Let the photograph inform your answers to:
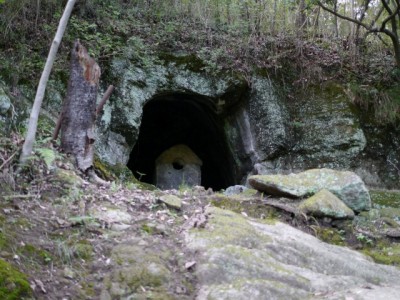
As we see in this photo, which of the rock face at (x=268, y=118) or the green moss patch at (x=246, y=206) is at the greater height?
the rock face at (x=268, y=118)

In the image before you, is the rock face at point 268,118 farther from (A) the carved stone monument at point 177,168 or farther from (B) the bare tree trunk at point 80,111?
(B) the bare tree trunk at point 80,111

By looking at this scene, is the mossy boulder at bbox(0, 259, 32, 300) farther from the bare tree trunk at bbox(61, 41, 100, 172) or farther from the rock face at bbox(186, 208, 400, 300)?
the bare tree trunk at bbox(61, 41, 100, 172)

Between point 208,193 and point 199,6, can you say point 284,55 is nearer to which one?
point 199,6

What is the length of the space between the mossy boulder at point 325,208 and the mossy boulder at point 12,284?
3.87 m

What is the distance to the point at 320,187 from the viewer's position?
665 centimetres


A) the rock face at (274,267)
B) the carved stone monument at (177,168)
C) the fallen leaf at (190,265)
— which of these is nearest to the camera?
the rock face at (274,267)

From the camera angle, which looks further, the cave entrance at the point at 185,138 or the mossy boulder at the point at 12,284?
the cave entrance at the point at 185,138

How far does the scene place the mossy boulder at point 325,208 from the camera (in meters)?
6.02

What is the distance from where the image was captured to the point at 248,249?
4.29 metres

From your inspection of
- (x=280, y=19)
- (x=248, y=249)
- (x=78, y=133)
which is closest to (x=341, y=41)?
(x=280, y=19)

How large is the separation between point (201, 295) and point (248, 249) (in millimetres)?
899

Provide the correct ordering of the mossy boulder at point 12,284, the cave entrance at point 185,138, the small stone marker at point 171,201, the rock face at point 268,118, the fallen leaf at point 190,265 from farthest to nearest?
the cave entrance at point 185,138 < the rock face at point 268,118 < the small stone marker at point 171,201 < the fallen leaf at point 190,265 < the mossy boulder at point 12,284

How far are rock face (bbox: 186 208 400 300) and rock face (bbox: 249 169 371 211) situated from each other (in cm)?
137

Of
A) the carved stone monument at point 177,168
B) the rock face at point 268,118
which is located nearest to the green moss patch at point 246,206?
the rock face at point 268,118
